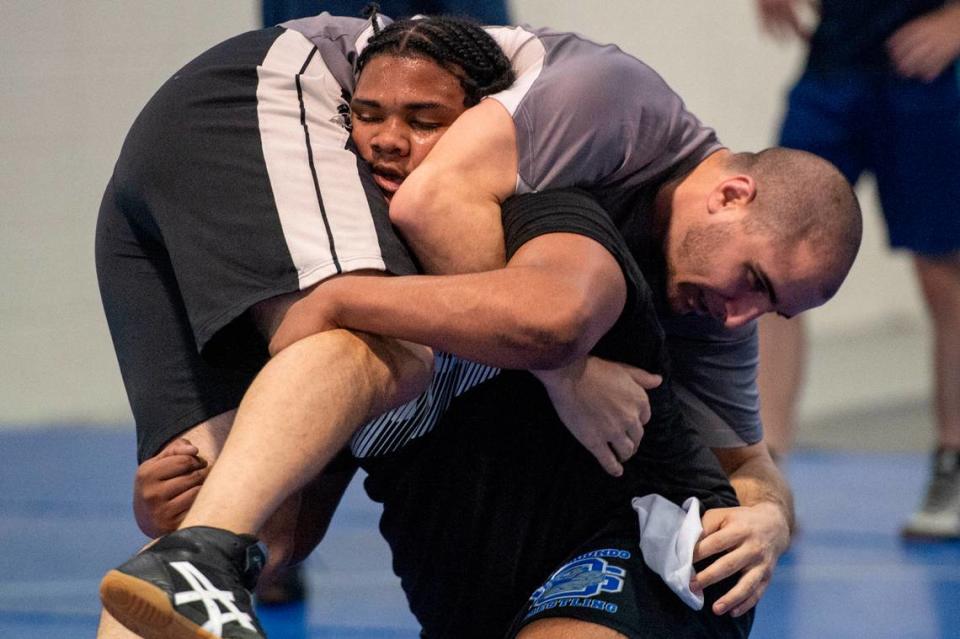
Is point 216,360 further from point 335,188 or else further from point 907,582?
point 907,582

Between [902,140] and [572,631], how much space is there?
2135 millimetres

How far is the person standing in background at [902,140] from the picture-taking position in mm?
3809

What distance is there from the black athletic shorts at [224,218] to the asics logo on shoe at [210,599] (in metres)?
0.46

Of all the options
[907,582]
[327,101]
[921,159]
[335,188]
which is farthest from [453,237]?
[921,159]

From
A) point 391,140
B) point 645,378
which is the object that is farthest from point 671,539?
point 391,140

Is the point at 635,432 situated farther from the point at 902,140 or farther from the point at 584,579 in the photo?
the point at 902,140

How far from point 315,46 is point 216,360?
535 mm

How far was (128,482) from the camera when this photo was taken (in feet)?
15.0

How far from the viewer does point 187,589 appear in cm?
171

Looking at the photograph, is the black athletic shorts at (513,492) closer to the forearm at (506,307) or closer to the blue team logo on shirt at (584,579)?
the blue team logo on shirt at (584,579)

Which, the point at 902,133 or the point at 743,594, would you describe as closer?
the point at 743,594

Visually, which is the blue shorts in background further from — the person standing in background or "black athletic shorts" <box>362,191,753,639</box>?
"black athletic shorts" <box>362,191,753,639</box>

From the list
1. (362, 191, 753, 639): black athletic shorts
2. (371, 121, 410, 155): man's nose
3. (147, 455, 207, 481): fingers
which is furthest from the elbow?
(147, 455, 207, 481): fingers

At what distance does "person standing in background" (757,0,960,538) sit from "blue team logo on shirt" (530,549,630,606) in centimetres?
161
